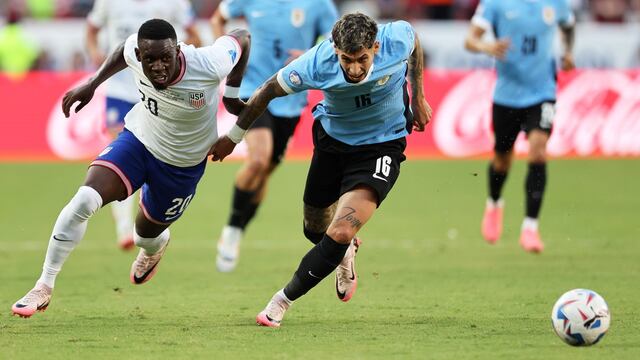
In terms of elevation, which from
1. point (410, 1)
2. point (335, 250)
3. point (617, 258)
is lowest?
point (410, 1)

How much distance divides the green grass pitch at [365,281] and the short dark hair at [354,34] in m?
1.87

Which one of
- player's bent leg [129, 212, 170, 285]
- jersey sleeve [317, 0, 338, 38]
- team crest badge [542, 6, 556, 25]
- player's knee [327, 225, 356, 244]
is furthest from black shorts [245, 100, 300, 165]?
player's knee [327, 225, 356, 244]

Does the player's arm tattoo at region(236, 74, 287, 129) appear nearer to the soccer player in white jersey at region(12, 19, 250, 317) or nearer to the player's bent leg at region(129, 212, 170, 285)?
the soccer player in white jersey at region(12, 19, 250, 317)

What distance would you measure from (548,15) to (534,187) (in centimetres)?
200

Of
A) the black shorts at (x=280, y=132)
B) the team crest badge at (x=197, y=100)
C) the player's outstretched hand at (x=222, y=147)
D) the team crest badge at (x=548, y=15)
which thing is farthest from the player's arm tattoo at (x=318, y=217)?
the team crest badge at (x=548, y=15)

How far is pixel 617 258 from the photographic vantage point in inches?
483

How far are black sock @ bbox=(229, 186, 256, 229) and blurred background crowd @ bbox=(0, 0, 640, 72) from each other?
14.4 metres

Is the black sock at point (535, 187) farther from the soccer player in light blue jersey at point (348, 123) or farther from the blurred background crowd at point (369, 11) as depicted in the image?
the blurred background crowd at point (369, 11)

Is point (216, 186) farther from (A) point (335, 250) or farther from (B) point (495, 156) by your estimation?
(A) point (335, 250)

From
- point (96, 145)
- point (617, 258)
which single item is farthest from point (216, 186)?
point (617, 258)

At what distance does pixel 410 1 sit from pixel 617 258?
16917mm

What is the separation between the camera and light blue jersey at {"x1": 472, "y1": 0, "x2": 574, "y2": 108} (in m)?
13.2

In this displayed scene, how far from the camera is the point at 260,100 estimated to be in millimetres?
8219

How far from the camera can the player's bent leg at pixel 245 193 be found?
38.5ft
